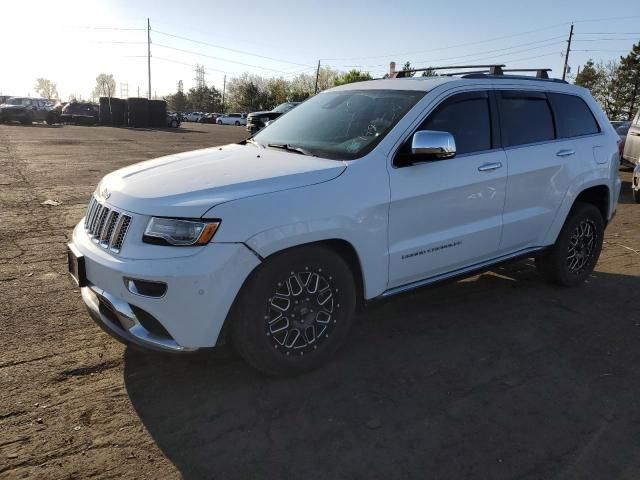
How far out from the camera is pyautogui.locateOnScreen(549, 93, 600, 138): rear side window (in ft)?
15.7

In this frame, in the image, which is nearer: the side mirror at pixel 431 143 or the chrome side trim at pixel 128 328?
the chrome side trim at pixel 128 328

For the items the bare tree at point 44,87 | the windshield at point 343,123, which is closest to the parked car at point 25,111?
the windshield at point 343,123

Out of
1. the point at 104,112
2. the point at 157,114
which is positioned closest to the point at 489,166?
the point at 157,114

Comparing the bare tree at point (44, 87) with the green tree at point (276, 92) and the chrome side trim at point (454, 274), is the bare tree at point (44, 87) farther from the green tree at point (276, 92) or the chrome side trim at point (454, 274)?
the chrome side trim at point (454, 274)

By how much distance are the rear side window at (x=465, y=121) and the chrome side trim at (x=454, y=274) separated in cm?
90

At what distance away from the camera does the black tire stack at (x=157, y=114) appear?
38.7m

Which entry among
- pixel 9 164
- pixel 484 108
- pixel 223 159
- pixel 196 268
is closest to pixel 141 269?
pixel 196 268

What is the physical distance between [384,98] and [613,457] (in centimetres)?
273

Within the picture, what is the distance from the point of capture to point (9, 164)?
41.6 feet

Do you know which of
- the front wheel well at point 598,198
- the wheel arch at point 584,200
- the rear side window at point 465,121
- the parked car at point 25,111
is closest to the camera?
the rear side window at point 465,121

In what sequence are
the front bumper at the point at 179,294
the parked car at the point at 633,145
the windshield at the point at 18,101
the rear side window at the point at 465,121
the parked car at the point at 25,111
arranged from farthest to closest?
the windshield at the point at 18,101 → the parked car at the point at 25,111 → the parked car at the point at 633,145 → the rear side window at the point at 465,121 → the front bumper at the point at 179,294

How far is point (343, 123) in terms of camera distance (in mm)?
3967

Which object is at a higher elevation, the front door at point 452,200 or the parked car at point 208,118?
the parked car at point 208,118

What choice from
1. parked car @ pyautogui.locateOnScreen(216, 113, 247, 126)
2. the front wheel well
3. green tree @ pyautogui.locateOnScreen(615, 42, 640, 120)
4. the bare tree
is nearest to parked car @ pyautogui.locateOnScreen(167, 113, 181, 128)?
parked car @ pyautogui.locateOnScreen(216, 113, 247, 126)
